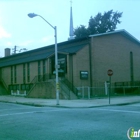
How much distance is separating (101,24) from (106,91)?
99.2 ft

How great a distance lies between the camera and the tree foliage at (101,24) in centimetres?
5616

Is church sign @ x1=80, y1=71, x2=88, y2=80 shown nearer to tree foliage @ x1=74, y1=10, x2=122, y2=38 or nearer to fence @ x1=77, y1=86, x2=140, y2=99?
fence @ x1=77, y1=86, x2=140, y2=99

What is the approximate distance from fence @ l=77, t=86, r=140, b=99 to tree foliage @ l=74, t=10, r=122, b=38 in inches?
1005

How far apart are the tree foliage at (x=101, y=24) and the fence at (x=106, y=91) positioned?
83.8 ft

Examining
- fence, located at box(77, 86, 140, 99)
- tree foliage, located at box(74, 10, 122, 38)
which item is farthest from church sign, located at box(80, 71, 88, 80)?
tree foliage, located at box(74, 10, 122, 38)

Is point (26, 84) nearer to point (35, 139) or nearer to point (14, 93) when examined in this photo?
point (14, 93)

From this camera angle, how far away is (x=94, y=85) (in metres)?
30.2

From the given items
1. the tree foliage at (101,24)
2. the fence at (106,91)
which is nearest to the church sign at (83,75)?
the fence at (106,91)

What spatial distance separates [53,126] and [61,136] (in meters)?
1.92

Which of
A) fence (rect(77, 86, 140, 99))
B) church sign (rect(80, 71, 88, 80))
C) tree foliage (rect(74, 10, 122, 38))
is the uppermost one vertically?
tree foliage (rect(74, 10, 122, 38))

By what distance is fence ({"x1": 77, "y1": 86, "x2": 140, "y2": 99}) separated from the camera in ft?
91.5

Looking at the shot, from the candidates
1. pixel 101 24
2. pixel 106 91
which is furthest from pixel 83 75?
pixel 101 24

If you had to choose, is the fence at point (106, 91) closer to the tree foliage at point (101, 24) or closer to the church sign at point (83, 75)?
the church sign at point (83, 75)

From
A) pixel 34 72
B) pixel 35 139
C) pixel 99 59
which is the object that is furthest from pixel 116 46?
pixel 35 139
